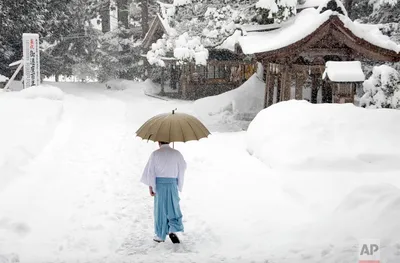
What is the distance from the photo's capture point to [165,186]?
6445mm

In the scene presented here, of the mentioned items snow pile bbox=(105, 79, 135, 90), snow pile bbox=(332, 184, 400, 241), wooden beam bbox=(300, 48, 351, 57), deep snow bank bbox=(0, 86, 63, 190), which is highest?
wooden beam bbox=(300, 48, 351, 57)

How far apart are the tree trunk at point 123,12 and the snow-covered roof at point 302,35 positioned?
22238 mm

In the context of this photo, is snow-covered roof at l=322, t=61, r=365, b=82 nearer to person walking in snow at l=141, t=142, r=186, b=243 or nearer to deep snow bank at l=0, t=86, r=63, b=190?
deep snow bank at l=0, t=86, r=63, b=190

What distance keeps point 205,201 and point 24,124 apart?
25.2ft

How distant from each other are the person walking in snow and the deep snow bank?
11.9ft

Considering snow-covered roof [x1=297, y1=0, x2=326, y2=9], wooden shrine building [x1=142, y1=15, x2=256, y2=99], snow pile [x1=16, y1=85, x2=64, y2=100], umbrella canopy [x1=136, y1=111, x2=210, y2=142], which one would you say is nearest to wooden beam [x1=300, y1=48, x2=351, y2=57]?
snow-covered roof [x1=297, y1=0, x2=326, y2=9]

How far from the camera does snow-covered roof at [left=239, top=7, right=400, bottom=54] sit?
15.0 metres

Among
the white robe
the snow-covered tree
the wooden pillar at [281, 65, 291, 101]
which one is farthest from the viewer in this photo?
the snow-covered tree

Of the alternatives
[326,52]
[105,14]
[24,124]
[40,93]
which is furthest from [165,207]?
[105,14]

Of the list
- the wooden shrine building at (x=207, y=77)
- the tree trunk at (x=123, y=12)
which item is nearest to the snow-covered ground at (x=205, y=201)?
the wooden shrine building at (x=207, y=77)

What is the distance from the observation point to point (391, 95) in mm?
19375

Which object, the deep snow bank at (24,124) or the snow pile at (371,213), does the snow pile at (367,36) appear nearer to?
the snow pile at (371,213)

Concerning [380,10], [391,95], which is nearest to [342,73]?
[391,95]

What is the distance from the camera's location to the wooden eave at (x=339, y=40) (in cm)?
1506
